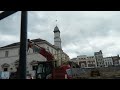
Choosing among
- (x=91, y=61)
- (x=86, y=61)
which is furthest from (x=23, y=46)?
(x=86, y=61)

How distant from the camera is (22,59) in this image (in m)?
2.26

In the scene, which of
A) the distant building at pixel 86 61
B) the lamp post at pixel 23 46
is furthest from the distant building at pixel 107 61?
the lamp post at pixel 23 46

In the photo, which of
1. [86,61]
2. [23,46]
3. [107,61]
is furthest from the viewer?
[107,61]

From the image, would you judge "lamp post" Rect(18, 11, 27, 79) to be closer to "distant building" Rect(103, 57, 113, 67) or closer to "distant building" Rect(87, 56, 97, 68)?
"distant building" Rect(87, 56, 97, 68)

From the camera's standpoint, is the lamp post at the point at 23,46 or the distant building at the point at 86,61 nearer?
the lamp post at the point at 23,46

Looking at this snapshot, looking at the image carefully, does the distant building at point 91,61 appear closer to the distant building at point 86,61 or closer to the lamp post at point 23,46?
the distant building at point 86,61

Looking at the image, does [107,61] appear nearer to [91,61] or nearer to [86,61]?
[91,61]

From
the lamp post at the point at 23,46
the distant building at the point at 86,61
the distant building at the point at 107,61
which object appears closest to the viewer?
the lamp post at the point at 23,46

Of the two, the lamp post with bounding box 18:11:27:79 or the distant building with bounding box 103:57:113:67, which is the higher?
the distant building with bounding box 103:57:113:67

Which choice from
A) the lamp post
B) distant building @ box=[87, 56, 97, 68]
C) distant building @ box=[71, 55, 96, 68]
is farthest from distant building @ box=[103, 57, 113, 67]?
the lamp post
